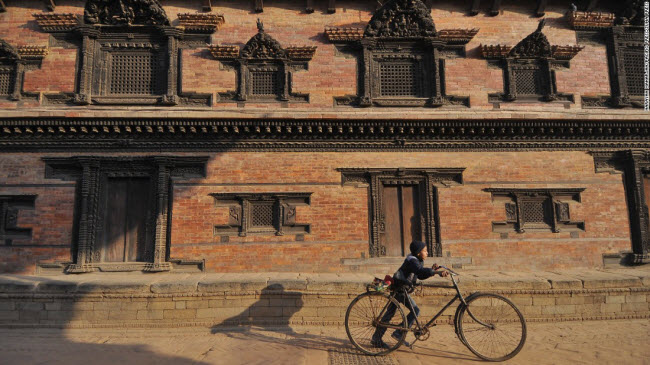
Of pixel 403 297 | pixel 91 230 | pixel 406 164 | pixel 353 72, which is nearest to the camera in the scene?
pixel 403 297

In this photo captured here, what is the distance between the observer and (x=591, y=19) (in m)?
10.8

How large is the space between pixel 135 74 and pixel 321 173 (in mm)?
6267

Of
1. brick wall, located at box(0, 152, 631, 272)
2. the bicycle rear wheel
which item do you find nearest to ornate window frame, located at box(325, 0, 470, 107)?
brick wall, located at box(0, 152, 631, 272)

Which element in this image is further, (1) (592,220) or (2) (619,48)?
(2) (619,48)

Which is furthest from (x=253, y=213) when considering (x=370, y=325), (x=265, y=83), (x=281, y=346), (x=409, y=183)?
(x=370, y=325)

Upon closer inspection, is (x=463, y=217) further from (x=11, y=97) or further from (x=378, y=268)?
(x=11, y=97)

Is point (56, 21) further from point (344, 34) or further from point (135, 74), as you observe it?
point (344, 34)

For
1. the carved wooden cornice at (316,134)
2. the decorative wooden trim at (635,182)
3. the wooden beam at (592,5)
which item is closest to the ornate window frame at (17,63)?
the carved wooden cornice at (316,134)

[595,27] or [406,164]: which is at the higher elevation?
[595,27]

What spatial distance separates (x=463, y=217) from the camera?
956 centimetres

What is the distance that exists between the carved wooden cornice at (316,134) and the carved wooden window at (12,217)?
137 cm

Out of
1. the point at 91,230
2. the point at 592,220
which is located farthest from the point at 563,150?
the point at 91,230

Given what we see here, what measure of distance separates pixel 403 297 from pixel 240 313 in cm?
318

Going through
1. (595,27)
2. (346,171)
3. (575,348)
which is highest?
(595,27)
